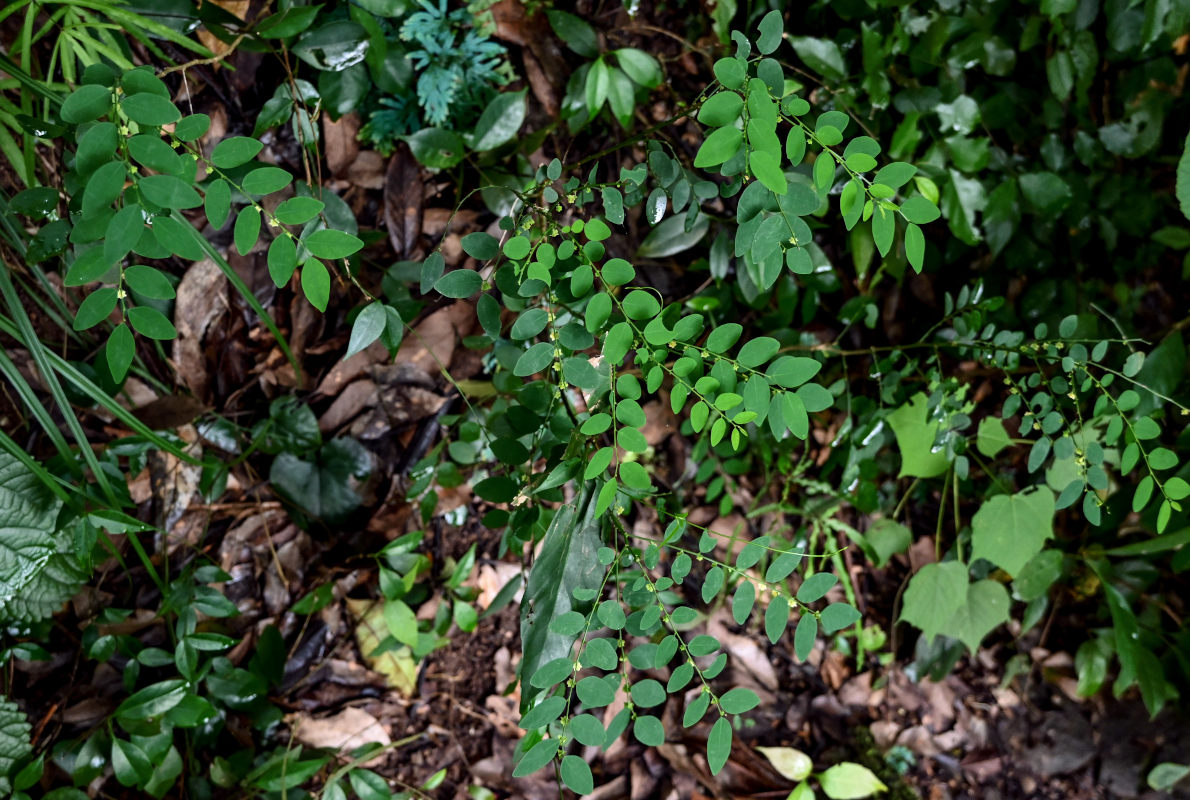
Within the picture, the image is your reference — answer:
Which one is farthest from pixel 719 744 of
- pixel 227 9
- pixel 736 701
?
pixel 227 9

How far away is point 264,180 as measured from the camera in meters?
0.69

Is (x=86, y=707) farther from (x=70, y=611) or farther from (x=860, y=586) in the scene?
(x=860, y=586)

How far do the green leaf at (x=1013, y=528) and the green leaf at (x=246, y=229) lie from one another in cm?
134

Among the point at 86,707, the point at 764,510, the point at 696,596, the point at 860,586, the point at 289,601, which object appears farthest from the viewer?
the point at 860,586

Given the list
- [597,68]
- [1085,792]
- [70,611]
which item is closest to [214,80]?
[597,68]

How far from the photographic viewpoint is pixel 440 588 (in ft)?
4.84

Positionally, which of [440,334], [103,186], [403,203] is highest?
[103,186]

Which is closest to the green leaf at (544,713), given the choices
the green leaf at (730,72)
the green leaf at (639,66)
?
the green leaf at (730,72)

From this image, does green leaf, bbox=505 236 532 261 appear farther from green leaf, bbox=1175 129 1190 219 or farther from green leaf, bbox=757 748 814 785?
green leaf, bbox=757 748 814 785

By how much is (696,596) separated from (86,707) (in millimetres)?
1185

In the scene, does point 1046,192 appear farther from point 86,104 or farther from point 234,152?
point 86,104

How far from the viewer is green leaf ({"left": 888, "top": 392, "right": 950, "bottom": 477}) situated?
1.41m

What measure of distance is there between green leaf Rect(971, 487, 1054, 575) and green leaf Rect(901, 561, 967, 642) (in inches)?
3.7

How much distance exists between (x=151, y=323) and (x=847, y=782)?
1595 mm
